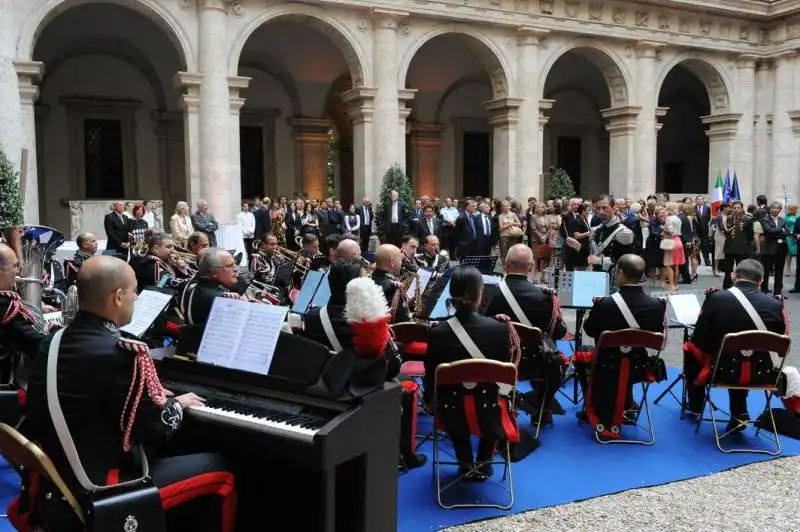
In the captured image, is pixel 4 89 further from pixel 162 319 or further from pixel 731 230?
pixel 731 230

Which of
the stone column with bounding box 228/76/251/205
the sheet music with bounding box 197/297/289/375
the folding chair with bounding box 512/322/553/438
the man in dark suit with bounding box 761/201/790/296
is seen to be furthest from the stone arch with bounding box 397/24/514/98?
the sheet music with bounding box 197/297/289/375

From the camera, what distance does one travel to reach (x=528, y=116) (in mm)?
18953

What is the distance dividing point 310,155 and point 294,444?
19781 mm

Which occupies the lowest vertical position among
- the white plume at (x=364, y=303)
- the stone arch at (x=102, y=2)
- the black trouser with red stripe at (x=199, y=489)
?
the black trouser with red stripe at (x=199, y=489)

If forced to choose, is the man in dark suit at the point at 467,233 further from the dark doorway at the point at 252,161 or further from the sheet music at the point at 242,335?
the sheet music at the point at 242,335

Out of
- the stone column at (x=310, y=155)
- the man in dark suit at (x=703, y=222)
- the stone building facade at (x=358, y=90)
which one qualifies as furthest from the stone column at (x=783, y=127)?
the stone column at (x=310, y=155)

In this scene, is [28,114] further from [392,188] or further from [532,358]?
[532,358]

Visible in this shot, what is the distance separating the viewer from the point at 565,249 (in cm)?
1230

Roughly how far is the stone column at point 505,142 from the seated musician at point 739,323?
1369 cm

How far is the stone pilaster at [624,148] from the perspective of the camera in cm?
2044

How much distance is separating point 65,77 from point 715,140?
774 inches

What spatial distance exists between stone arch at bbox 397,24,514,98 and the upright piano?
48.4ft

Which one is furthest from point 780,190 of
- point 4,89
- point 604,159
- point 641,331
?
point 4,89

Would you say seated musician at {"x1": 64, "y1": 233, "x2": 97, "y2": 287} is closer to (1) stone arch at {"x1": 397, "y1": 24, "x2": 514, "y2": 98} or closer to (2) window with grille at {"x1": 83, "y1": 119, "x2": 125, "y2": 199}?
(1) stone arch at {"x1": 397, "y1": 24, "x2": 514, "y2": 98}
